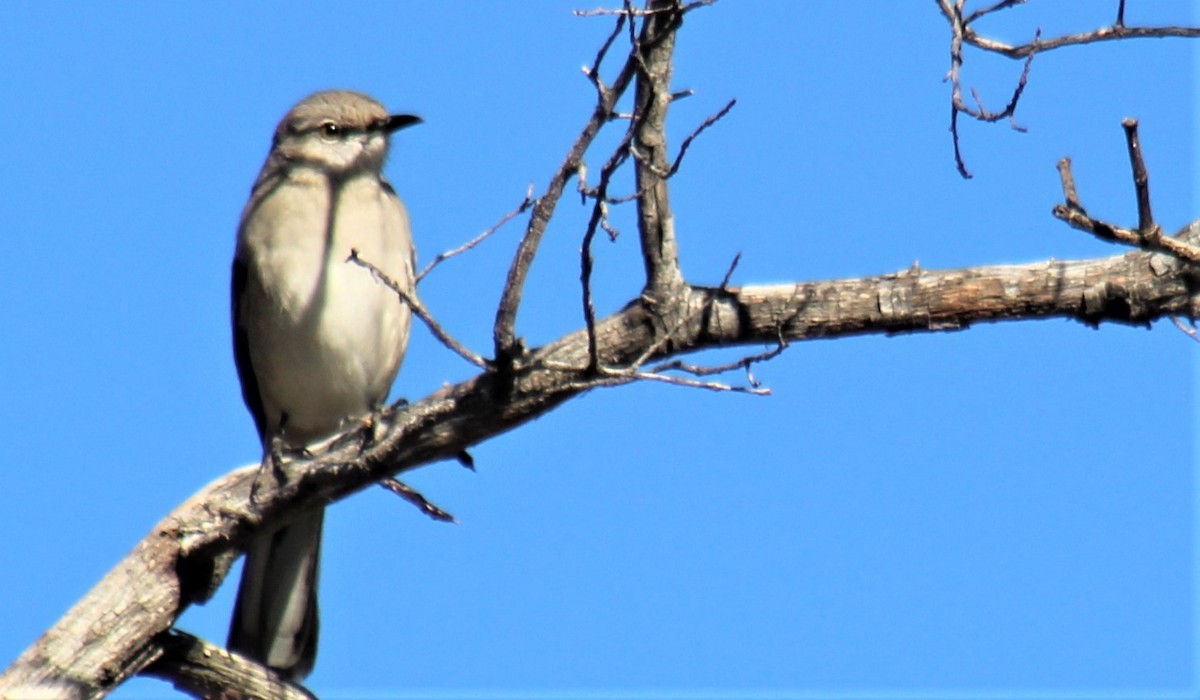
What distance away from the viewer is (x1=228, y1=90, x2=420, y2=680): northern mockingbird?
6441mm

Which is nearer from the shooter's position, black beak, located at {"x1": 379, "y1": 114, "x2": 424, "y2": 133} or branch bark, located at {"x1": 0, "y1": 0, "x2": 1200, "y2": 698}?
branch bark, located at {"x1": 0, "y1": 0, "x2": 1200, "y2": 698}

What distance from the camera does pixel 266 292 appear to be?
664 centimetres

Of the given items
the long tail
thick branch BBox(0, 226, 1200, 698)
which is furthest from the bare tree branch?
the long tail

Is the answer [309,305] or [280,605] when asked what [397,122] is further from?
[280,605]

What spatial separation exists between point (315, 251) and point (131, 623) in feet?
6.19

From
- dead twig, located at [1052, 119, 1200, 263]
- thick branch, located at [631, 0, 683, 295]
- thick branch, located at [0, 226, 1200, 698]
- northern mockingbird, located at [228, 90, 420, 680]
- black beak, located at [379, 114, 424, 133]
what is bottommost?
dead twig, located at [1052, 119, 1200, 263]

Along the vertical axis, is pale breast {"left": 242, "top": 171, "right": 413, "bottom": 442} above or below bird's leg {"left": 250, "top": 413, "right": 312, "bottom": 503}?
above

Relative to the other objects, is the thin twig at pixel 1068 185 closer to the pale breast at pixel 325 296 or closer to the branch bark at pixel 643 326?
the branch bark at pixel 643 326

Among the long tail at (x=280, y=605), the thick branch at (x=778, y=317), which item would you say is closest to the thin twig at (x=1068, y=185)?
the thick branch at (x=778, y=317)

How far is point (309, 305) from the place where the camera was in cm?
657

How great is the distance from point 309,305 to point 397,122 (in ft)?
3.17

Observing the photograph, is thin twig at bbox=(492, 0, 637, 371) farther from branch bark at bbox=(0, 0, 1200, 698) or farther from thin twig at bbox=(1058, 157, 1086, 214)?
thin twig at bbox=(1058, 157, 1086, 214)

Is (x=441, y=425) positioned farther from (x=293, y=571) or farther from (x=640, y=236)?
(x=293, y=571)

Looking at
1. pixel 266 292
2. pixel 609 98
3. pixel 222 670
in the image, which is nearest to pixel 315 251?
pixel 266 292
